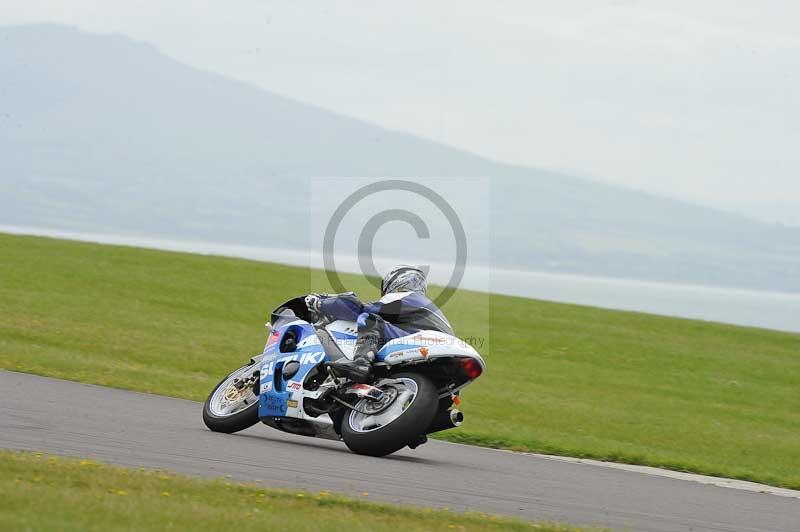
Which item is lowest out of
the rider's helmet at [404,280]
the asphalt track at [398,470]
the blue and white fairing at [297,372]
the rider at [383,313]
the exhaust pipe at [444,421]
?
the asphalt track at [398,470]

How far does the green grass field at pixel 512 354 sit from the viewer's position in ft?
59.8

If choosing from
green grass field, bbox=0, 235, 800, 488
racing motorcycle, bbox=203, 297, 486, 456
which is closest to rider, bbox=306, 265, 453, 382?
racing motorcycle, bbox=203, 297, 486, 456

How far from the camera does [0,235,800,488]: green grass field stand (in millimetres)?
18234

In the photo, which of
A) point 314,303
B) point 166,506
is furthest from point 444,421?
point 166,506

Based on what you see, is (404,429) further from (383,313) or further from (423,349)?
(383,313)

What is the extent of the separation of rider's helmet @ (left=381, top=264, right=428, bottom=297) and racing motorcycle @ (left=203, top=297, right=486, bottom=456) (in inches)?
21.6

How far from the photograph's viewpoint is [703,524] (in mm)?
9648

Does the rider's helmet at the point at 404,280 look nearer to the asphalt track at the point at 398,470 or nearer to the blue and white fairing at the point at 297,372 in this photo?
the blue and white fairing at the point at 297,372

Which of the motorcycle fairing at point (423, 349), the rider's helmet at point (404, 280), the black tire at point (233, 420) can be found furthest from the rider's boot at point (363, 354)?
the black tire at point (233, 420)

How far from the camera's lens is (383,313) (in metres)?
12.4

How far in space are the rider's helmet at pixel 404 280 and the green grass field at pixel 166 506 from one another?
3689 mm

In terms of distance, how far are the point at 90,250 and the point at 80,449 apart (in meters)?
31.6

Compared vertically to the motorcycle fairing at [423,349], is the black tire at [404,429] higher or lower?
lower

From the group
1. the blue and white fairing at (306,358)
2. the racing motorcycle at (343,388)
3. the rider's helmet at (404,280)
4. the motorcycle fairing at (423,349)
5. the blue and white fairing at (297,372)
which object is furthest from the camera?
the rider's helmet at (404,280)
